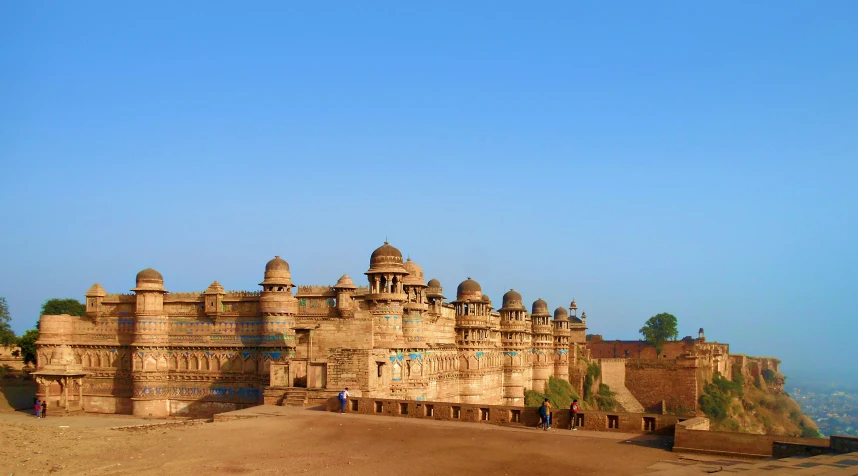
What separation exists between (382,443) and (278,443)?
248 cm

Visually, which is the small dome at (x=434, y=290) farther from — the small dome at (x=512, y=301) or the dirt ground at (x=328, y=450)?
the dirt ground at (x=328, y=450)

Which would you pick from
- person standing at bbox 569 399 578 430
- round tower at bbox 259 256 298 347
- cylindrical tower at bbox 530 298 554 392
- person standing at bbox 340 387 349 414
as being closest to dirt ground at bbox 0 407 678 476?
person standing at bbox 569 399 578 430

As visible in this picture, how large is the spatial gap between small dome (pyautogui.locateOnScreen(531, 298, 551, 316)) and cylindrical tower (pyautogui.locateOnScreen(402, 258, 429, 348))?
1810 centimetres

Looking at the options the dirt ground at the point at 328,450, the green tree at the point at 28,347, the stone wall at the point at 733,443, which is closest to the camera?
the dirt ground at the point at 328,450

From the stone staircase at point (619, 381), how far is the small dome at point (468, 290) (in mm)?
24169

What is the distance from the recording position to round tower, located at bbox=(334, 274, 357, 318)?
39266 mm

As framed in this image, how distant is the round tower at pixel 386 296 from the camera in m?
33.6

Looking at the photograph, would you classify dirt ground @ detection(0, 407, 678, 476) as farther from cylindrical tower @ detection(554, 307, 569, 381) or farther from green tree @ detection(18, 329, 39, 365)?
cylindrical tower @ detection(554, 307, 569, 381)

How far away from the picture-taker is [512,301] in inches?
2090

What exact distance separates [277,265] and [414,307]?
7101 millimetres

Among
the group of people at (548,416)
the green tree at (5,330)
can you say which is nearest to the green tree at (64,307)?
the green tree at (5,330)

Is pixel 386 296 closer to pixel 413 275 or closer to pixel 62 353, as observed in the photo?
pixel 413 275

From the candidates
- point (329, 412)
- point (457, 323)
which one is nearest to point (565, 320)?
point (457, 323)

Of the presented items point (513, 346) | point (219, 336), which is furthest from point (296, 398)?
point (513, 346)
